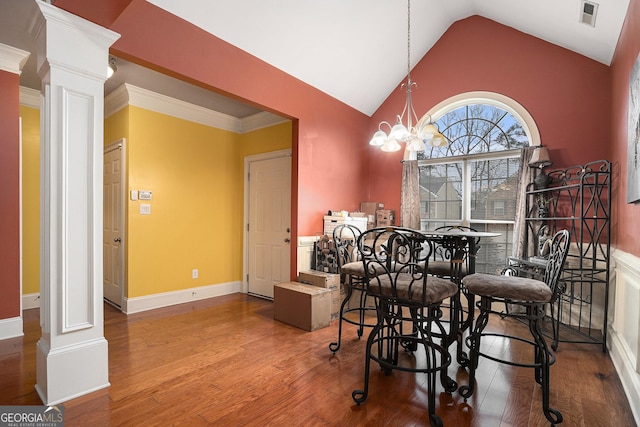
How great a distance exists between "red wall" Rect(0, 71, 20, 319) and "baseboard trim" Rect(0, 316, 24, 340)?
0.05m

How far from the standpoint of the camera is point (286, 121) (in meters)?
4.48

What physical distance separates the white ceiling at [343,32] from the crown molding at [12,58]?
0.07 meters

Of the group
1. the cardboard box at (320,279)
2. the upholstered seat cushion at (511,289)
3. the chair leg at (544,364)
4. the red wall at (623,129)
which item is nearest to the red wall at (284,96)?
the cardboard box at (320,279)

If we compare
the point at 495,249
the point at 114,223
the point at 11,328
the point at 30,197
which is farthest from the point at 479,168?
the point at 30,197

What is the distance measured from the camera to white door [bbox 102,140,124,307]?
4.04 meters

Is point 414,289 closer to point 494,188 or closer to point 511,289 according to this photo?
point 511,289

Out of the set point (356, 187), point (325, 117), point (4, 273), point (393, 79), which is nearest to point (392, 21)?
point (393, 79)

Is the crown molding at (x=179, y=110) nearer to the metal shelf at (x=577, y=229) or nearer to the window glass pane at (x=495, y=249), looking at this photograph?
the window glass pane at (x=495, y=249)

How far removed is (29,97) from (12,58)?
47.6 inches

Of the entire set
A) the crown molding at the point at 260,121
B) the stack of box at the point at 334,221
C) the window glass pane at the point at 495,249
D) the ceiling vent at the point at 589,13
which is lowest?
the window glass pane at the point at 495,249

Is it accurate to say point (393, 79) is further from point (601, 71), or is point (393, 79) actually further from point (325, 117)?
point (601, 71)

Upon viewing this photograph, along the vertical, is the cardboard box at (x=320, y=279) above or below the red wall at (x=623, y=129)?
below

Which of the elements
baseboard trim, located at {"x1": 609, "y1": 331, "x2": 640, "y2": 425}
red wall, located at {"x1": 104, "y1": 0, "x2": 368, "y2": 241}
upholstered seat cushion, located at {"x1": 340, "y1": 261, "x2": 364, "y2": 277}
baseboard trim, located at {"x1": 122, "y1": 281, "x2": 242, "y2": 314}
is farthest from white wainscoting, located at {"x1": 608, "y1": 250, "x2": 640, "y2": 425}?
baseboard trim, located at {"x1": 122, "y1": 281, "x2": 242, "y2": 314}

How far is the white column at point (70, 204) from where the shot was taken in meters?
1.96
